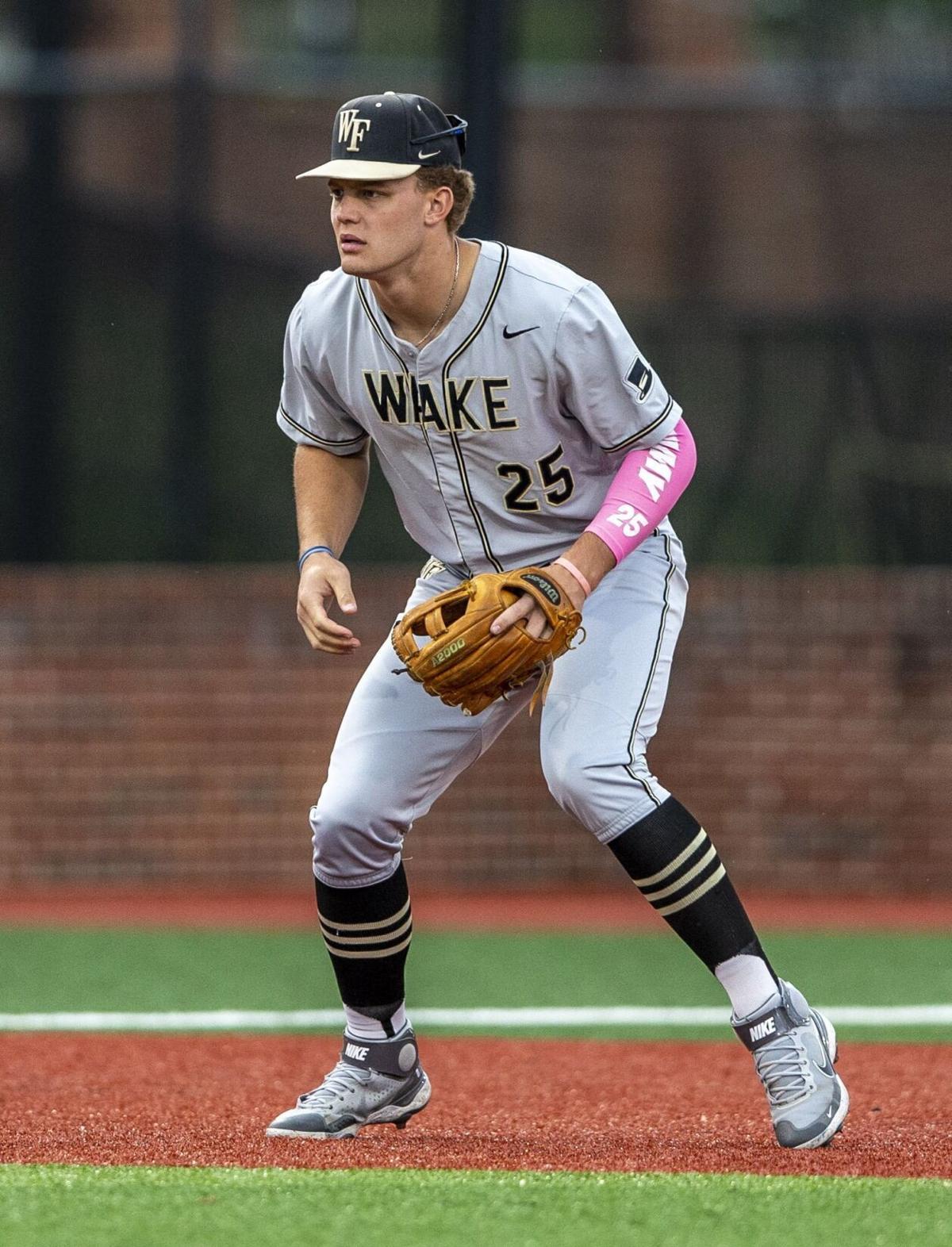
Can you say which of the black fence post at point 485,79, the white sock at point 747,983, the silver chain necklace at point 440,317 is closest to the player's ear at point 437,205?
the silver chain necklace at point 440,317

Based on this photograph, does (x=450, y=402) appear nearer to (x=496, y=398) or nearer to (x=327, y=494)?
(x=496, y=398)

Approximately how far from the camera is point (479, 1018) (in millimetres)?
Answer: 6582

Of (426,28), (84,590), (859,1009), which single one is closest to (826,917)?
(859,1009)

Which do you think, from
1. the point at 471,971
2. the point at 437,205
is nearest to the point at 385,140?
the point at 437,205

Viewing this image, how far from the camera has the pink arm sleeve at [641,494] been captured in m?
3.96

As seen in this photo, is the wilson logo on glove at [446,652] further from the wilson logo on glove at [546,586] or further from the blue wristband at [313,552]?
the blue wristband at [313,552]

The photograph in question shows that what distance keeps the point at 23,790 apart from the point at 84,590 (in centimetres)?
108

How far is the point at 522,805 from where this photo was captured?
981 cm

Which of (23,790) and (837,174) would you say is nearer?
(23,790)

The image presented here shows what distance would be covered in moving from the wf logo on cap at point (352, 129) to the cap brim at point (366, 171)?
0.04 metres

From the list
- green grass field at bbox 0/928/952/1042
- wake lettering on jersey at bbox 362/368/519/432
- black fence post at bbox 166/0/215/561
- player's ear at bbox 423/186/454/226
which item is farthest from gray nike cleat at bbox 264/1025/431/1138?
black fence post at bbox 166/0/215/561

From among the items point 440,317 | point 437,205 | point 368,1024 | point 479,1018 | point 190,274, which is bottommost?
point 479,1018

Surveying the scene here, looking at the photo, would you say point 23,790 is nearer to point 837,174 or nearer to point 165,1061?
point 165,1061

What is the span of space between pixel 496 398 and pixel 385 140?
563 mm
